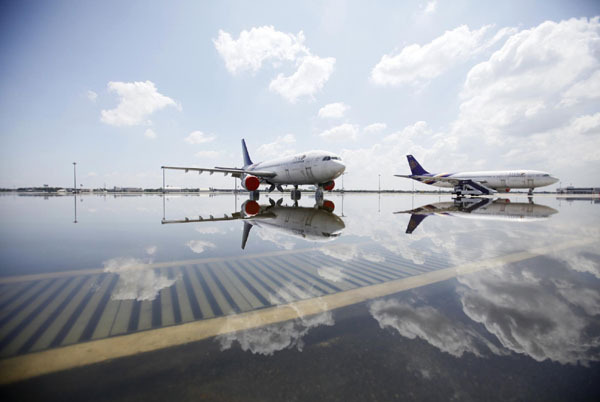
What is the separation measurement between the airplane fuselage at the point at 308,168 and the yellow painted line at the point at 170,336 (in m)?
20.1

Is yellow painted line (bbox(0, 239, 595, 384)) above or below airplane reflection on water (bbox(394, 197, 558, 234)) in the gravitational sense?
below

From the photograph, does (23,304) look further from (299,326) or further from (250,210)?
(250,210)

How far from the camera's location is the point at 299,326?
10.0 ft

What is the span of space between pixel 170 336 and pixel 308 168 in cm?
2353

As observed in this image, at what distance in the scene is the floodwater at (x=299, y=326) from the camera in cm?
213

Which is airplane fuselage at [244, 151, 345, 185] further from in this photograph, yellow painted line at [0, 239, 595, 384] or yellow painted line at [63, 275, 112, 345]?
yellow painted line at [63, 275, 112, 345]

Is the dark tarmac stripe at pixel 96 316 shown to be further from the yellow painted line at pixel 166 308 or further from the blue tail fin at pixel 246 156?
the blue tail fin at pixel 246 156

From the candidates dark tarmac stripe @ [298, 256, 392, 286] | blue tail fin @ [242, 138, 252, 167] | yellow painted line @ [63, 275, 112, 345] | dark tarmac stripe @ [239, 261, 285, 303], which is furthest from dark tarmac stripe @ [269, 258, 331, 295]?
blue tail fin @ [242, 138, 252, 167]

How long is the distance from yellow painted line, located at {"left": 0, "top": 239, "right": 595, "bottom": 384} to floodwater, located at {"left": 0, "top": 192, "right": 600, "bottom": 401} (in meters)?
0.02

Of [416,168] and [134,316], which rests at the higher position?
[416,168]

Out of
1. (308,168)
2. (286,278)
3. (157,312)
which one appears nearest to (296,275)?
(286,278)

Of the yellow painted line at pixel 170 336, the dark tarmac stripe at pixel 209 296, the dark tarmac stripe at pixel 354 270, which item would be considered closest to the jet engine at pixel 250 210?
the dark tarmac stripe at pixel 354 270

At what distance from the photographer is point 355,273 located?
4895mm

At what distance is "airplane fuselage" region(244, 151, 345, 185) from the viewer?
24.0 m
